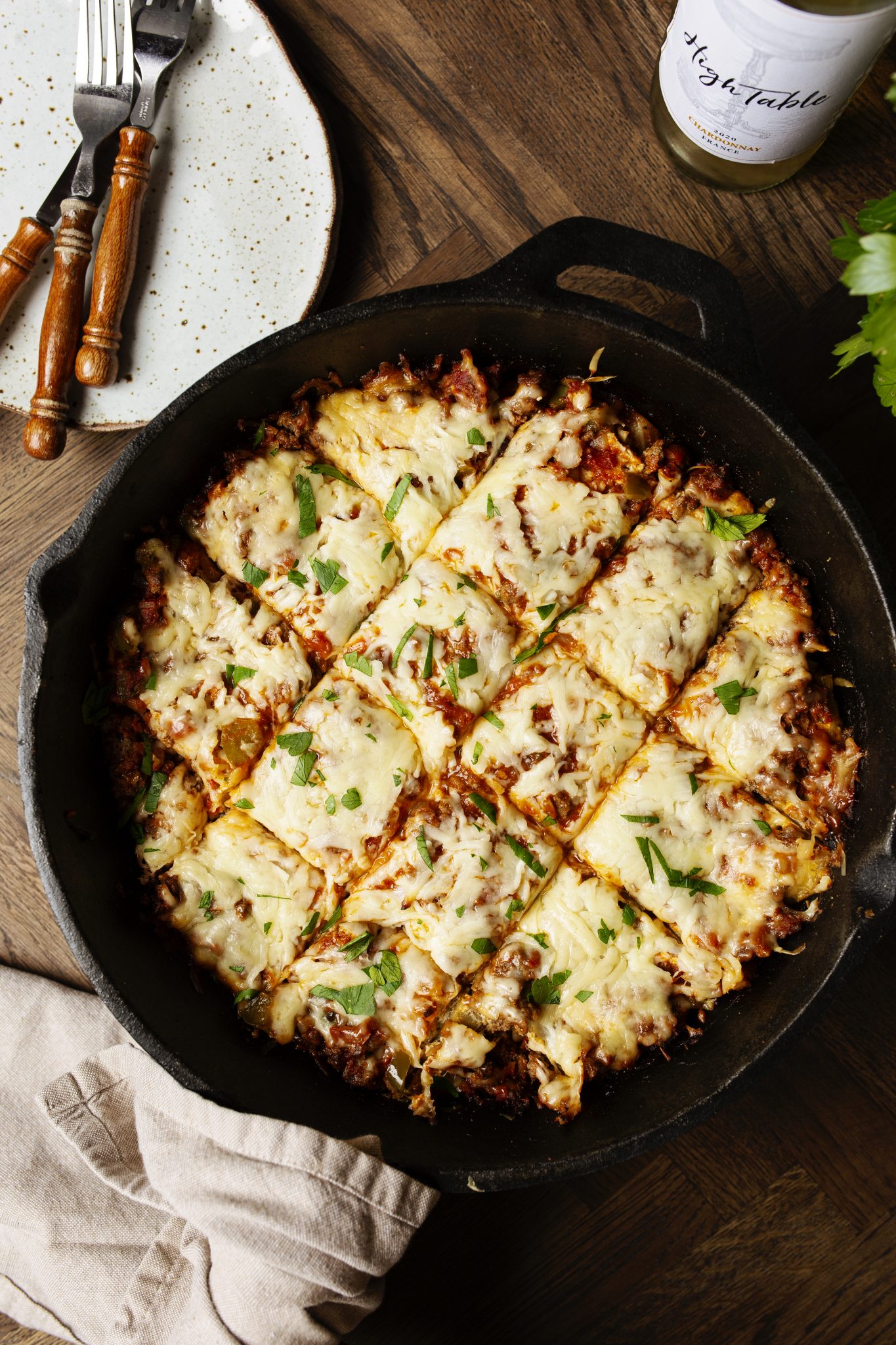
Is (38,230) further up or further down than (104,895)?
further up

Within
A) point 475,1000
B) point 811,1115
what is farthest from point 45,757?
point 811,1115

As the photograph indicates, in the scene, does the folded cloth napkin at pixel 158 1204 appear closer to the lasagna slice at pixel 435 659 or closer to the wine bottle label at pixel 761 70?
the lasagna slice at pixel 435 659

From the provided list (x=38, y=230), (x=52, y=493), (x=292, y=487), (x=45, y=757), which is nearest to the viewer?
(x=45, y=757)

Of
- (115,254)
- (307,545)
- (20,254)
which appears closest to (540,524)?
(307,545)

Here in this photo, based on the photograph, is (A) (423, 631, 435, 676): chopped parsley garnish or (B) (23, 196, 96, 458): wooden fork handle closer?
(A) (423, 631, 435, 676): chopped parsley garnish

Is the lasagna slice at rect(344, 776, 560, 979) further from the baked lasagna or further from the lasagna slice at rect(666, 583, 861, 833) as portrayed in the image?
the lasagna slice at rect(666, 583, 861, 833)

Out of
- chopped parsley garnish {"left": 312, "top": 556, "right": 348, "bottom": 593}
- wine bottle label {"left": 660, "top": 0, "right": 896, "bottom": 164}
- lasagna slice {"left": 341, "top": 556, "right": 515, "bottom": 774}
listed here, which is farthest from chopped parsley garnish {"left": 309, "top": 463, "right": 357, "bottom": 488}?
wine bottle label {"left": 660, "top": 0, "right": 896, "bottom": 164}

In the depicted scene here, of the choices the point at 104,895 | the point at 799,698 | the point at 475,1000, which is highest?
the point at 799,698

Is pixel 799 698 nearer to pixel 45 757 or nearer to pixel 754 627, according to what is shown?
pixel 754 627

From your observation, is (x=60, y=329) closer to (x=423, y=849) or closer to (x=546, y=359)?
(x=546, y=359)
